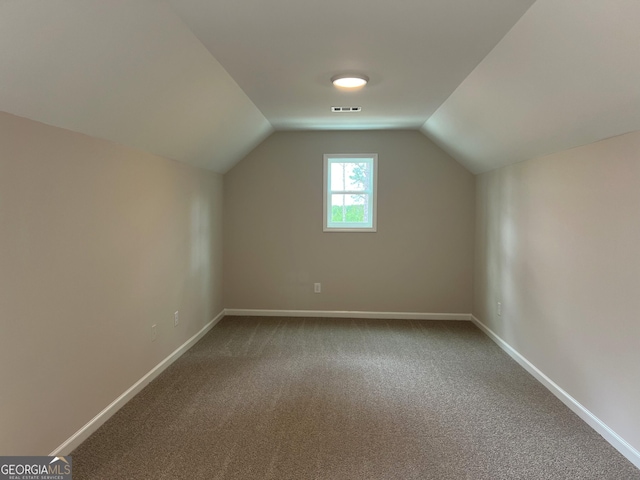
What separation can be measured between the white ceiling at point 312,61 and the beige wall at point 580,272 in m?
0.23

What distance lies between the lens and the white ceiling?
5.80 ft

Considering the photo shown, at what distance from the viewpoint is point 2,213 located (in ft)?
6.09

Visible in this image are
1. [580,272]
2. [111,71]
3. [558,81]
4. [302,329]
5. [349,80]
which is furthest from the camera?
[302,329]

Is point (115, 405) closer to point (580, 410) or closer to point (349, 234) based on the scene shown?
point (580, 410)

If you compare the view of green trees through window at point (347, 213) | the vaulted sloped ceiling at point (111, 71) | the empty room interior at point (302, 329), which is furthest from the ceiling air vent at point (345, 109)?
the view of green trees through window at point (347, 213)

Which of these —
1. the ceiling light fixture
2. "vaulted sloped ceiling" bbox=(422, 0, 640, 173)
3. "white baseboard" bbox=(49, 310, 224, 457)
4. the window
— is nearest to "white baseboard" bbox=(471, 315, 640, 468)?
Result: "vaulted sloped ceiling" bbox=(422, 0, 640, 173)

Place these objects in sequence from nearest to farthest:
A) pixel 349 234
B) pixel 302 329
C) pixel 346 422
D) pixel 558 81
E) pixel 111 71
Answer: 1. pixel 111 71
2. pixel 558 81
3. pixel 346 422
4. pixel 302 329
5. pixel 349 234

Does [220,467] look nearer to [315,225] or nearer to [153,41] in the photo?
[153,41]

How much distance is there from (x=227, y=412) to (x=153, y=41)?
2.28 meters

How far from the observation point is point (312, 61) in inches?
110

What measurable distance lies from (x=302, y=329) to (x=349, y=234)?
4.42ft

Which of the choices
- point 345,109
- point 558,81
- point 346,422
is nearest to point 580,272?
point 558,81

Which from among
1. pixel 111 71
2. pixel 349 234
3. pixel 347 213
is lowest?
pixel 349 234

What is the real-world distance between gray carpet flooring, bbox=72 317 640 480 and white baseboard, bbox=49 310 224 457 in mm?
50
